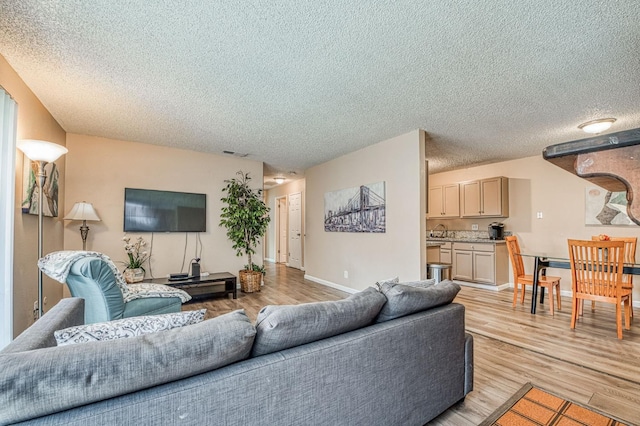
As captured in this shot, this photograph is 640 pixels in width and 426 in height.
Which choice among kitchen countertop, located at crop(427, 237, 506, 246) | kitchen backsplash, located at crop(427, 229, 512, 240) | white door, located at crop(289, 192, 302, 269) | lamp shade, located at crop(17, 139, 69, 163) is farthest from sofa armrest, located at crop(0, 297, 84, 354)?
kitchen backsplash, located at crop(427, 229, 512, 240)

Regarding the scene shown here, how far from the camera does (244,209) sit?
493cm

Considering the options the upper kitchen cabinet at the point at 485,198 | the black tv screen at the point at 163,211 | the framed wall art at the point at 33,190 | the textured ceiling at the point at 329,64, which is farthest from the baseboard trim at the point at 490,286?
the framed wall art at the point at 33,190

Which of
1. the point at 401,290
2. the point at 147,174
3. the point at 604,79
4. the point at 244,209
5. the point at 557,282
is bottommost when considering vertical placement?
the point at 557,282

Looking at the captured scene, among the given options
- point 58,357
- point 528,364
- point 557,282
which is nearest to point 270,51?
point 58,357

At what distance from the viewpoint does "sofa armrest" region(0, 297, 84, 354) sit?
3.09 feet

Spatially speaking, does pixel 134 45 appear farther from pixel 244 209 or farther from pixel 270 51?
pixel 244 209

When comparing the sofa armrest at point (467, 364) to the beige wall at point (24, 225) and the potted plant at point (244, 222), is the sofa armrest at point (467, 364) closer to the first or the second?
the beige wall at point (24, 225)

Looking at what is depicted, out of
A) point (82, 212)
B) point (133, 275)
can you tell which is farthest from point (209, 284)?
point (82, 212)

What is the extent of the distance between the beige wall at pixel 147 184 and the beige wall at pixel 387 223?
1361mm

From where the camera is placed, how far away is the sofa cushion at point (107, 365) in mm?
703

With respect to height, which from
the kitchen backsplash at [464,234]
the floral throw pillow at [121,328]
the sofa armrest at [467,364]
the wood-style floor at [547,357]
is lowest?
the wood-style floor at [547,357]

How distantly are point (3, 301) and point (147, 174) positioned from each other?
2.55m

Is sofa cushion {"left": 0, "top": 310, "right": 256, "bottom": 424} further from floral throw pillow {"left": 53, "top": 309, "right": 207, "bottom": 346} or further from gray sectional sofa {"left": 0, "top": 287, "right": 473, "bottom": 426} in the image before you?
floral throw pillow {"left": 53, "top": 309, "right": 207, "bottom": 346}

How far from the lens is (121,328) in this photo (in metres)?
1.07
